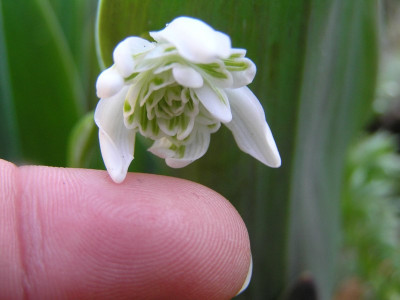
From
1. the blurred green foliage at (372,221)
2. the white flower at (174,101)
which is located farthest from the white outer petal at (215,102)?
the blurred green foliage at (372,221)

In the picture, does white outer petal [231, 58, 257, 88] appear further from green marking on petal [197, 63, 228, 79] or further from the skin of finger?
the skin of finger

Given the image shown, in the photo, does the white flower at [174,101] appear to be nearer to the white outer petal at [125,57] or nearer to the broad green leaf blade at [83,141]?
the white outer petal at [125,57]

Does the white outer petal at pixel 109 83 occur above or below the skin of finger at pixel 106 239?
above

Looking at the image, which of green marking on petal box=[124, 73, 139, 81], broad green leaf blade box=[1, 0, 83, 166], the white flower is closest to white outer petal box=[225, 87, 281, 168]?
the white flower

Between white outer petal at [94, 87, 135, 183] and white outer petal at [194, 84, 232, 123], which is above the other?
white outer petal at [194, 84, 232, 123]

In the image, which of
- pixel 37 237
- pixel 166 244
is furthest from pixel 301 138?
pixel 37 237

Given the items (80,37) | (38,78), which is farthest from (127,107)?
(80,37)

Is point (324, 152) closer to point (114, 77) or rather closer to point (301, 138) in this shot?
point (301, 138)
